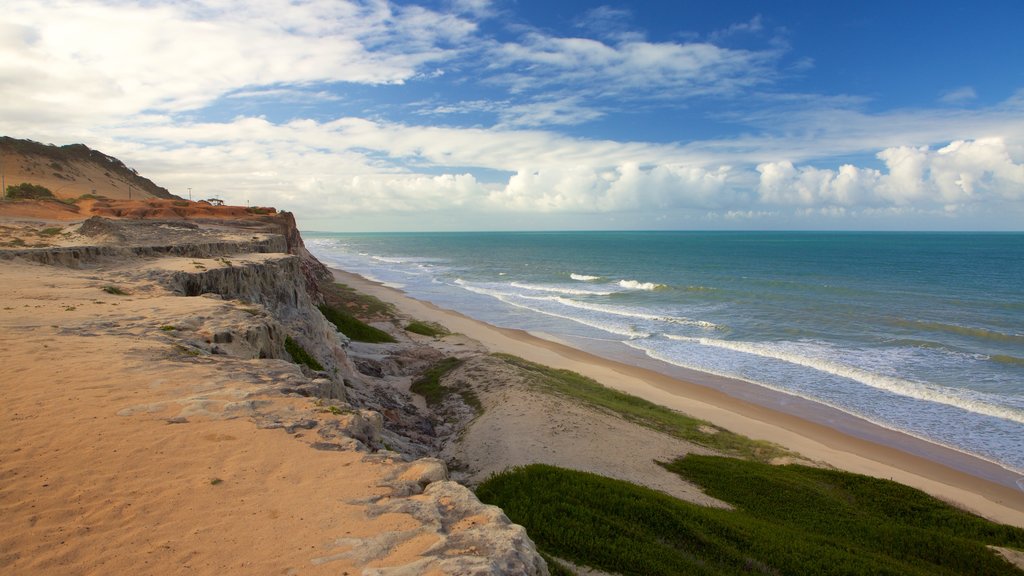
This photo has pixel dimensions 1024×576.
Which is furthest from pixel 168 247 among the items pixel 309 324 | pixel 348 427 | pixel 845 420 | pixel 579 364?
pixel 845 420

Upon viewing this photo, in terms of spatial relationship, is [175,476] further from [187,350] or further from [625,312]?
[625,312]

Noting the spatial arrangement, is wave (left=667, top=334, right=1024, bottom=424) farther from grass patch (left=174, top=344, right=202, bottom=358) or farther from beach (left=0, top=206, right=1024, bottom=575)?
grass patch (left=174, top=344, right=202, bottom=358)

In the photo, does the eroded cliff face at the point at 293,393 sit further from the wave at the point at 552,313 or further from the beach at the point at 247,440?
the wave at the point at 552,313

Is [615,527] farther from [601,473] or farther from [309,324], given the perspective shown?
[309,324]

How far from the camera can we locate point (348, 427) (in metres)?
7.82

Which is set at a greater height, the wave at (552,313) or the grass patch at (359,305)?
the grass patch at (359,305)

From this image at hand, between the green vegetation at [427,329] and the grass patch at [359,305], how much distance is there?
232 centimetres

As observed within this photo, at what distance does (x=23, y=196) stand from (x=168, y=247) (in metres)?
29.6

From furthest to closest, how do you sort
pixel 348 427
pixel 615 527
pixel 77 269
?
1. pixel 77 269
2. pixel 615 527
3. pixel 348 427

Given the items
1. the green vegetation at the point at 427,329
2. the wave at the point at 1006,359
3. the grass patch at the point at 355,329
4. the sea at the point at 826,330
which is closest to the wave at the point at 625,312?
the sea at the point at 826,330

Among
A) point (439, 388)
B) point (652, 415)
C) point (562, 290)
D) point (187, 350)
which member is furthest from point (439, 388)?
point (562, 290)

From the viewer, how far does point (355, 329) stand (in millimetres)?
29094

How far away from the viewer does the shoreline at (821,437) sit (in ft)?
53.8

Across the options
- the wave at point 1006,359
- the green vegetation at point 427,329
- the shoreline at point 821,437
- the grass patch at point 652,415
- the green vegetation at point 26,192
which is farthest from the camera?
the green vegetation at point 26,192
